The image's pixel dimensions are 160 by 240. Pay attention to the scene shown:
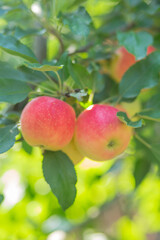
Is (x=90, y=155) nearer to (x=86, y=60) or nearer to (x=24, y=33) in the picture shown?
(x=86, y=60)

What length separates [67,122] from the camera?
0.80 m

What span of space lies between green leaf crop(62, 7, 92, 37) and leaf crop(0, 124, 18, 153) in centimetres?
33

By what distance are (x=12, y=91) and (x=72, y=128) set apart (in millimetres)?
197

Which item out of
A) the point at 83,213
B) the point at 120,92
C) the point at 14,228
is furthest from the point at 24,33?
the point at 83,213

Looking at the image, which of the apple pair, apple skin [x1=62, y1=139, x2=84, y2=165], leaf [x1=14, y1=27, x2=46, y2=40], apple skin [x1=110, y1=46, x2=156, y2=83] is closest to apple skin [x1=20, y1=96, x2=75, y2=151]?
the apple pair

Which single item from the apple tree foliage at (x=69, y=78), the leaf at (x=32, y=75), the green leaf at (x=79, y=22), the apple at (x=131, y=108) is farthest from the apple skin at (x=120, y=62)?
the leaf at (x=32, y=75)

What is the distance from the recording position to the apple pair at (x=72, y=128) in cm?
78

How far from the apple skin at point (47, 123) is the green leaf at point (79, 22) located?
0.24 meters

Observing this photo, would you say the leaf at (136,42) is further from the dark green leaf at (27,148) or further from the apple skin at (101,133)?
the dark green leaf at (27,148)

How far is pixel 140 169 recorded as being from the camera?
48.8 inches

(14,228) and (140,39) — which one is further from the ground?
(140,39)

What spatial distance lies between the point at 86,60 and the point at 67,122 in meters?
0.38

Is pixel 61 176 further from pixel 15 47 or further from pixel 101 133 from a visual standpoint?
pixel 15 47

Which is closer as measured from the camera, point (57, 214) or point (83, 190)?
point (57, 214)
